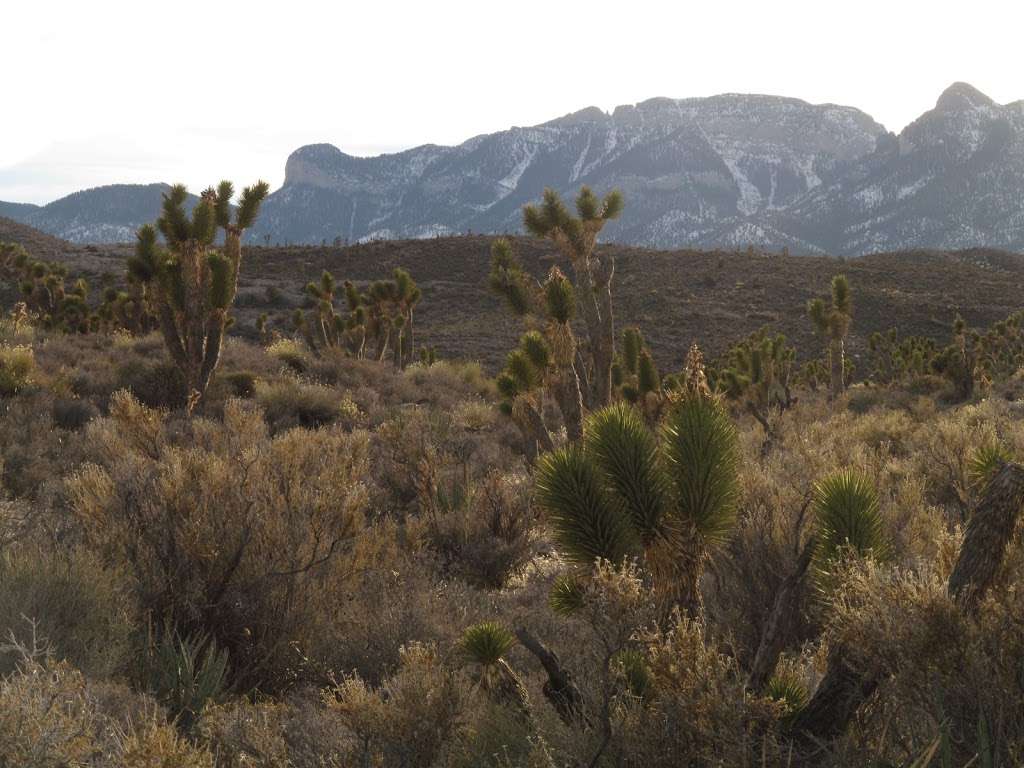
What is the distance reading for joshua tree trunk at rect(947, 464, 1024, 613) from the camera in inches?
119

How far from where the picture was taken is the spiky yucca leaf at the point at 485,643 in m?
4.14

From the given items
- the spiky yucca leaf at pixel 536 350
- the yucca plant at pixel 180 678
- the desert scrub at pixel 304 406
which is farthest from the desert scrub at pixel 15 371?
the yucca plant at pixel 180 678

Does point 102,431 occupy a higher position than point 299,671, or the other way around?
point 102,431

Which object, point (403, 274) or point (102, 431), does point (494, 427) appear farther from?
point (403, 274)

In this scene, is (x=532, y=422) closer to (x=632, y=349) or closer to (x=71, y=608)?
(x=632, y=349)

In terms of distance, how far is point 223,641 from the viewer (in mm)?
5289

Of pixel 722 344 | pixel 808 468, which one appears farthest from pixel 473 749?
pixel 722 344

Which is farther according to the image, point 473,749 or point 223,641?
point 223,641

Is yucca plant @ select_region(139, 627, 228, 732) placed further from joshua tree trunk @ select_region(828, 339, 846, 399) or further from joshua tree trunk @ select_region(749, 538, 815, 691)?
joshua tree trunk @ select_region(828, 339, 846, 399)

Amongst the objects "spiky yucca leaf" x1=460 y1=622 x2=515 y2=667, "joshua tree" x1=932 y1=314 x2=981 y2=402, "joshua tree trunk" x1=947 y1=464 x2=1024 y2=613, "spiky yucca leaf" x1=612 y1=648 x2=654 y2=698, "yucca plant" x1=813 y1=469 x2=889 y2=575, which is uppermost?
"joshua tree trunk" x1=947 y1=464 x2=1024 y2=613

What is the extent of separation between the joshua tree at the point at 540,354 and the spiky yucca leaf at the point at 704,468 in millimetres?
5517

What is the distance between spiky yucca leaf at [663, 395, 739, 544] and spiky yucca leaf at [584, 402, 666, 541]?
127 mm

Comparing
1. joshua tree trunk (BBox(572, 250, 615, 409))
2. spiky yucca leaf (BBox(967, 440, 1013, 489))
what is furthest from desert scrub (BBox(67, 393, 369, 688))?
joshua tree trunk (BBox(572, 250, 615, 409))

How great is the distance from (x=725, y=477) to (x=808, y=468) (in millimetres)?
5155
